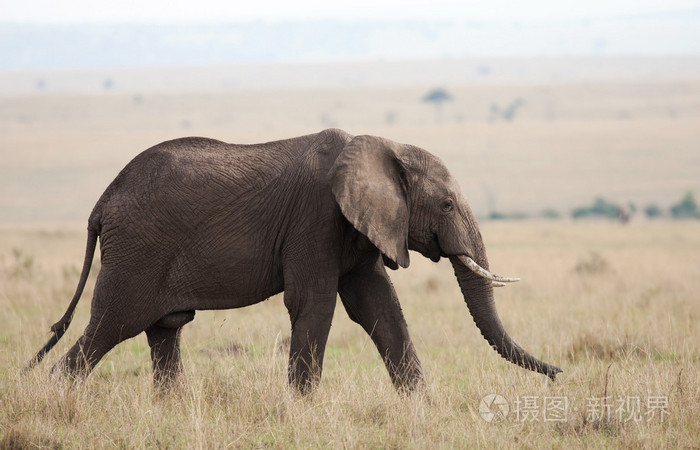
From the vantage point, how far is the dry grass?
6320mm

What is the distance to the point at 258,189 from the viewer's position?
24.5ft

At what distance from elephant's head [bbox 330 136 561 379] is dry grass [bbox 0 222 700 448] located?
25.3 inches

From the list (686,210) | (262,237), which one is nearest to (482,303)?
(262,237)

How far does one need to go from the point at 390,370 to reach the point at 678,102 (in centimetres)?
10095

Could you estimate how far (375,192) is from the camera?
708cm

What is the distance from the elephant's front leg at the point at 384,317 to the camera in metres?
7.69

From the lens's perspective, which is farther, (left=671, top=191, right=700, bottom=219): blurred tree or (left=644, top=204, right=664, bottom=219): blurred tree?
(left=644, top=204, right=664, bottom=219): blurred tree

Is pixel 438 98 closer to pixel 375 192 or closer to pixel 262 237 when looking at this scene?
pixel 262 237

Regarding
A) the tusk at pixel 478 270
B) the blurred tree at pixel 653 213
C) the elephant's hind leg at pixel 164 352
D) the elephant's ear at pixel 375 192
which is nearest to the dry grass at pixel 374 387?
the elephant's hind leg at pixel 164 352

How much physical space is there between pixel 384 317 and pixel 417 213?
946 mm

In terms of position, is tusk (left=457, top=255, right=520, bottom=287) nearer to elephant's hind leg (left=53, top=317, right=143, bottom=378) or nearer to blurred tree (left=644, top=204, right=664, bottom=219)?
elephant's hind leg (left=53, top=317, right=143, bottom=378)

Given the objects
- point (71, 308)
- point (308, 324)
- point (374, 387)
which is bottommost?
point (374, 387)

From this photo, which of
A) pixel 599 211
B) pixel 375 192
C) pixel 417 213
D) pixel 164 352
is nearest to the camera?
pixel 375 192

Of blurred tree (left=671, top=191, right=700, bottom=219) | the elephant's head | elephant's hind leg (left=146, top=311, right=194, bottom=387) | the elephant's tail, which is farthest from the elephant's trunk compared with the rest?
blurred tree (left=671, top=191, right=700, bottom=219)
